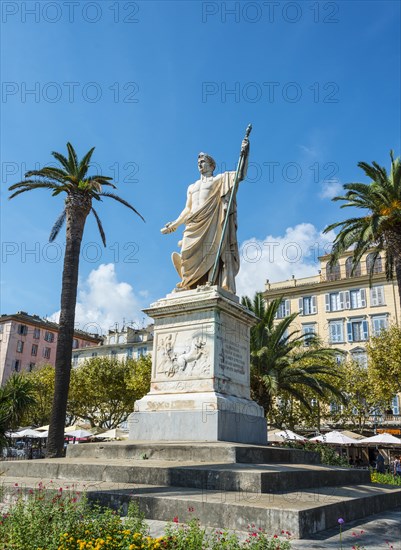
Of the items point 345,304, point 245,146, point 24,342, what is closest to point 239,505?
point 245,146

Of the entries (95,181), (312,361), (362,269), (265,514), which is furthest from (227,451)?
(362,269)

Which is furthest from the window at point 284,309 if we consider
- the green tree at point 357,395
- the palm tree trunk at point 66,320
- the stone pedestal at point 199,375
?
the stone pedestal at point 199,375

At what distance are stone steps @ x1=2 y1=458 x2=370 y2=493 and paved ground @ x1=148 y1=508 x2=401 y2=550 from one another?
971mm

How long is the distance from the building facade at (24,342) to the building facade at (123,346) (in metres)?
5.15

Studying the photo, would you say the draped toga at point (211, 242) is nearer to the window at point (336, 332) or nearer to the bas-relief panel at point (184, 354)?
the bas-relief panel at point (184, 354)

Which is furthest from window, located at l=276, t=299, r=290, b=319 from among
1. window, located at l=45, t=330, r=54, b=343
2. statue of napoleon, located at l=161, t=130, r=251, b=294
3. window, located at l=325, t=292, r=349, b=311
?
statue of napoleon, located at l=161, t=130, r=251, b=294

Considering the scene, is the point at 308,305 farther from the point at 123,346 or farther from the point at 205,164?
the point at 205,164

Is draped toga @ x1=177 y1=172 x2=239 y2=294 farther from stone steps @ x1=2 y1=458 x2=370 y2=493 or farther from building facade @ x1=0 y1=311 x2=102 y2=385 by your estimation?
building facade @ x1=0 y1=311 x2=102 y2=385

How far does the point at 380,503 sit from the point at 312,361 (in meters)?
33.0

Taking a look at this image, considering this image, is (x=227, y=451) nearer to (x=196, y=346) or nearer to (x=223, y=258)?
(x=196, y=346)

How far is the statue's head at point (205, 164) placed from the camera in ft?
39.2

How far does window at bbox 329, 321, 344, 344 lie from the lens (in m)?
50.7

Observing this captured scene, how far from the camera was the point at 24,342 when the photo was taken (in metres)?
72.2

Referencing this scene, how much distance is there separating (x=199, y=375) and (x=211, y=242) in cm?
312
